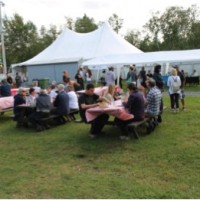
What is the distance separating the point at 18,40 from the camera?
52.9 metres

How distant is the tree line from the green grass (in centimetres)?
4267

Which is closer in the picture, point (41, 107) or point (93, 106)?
point (93, 106)

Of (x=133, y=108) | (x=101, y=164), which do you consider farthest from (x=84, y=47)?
(x=101, y=164)

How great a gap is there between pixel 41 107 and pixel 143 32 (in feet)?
158

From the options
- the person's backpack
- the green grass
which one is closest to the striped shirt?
the green grass

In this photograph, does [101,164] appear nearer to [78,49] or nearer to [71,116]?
[71,116]

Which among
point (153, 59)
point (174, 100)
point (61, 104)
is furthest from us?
point (153, 59)

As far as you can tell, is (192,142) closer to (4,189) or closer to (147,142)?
(147,142)

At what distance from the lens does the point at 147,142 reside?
644cm

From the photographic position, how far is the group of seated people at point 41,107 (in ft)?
27.4

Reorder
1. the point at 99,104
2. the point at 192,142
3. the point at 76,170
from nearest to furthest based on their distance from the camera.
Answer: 1. the point at 76,170
2. the point at 192,142
3. the point at 99,104

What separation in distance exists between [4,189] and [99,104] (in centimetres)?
309

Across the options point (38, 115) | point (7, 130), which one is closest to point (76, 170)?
point (38, 115)

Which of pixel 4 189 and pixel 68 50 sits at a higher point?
pixel 68 50
